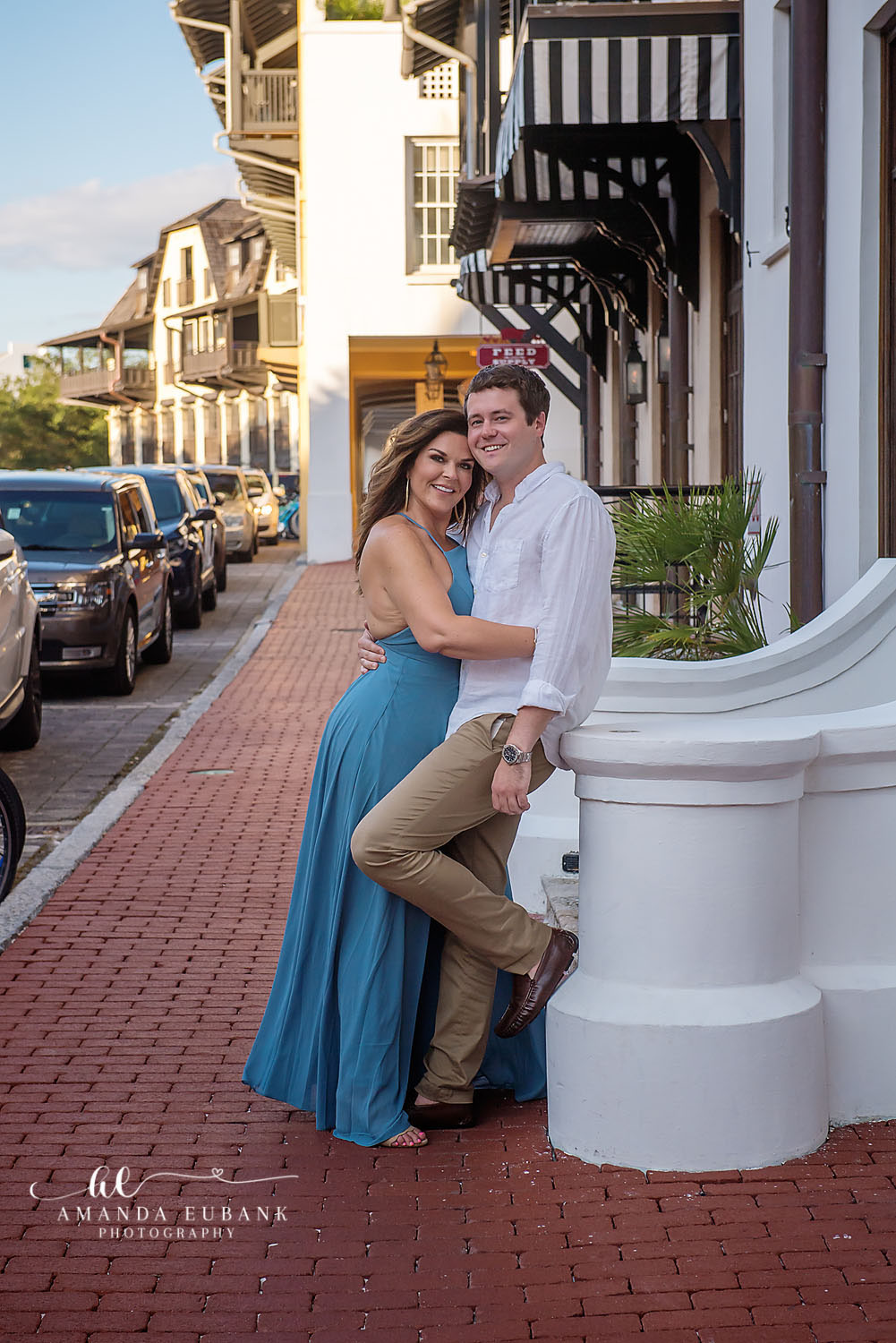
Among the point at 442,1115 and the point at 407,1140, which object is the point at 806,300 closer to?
the point at 442,1115

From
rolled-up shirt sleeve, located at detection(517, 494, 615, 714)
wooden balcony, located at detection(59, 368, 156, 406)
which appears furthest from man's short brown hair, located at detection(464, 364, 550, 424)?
wooden balcony, located at detection(59, 368, 156, 406)

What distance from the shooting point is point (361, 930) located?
421 cm

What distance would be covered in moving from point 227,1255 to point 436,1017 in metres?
0.96

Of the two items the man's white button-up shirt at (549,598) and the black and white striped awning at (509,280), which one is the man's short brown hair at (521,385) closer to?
the man's white button-up shirt at (549,598)

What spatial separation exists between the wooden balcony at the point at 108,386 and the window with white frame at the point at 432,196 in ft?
144

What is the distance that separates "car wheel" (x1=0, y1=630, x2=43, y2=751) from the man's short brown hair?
7506mm

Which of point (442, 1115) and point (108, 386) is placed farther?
point (108, 386)

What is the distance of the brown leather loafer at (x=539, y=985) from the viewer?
427 cm

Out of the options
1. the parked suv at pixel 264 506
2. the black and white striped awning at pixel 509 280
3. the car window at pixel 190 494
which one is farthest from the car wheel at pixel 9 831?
the parked suv at pixel 264 506

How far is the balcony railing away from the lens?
31.0 metres

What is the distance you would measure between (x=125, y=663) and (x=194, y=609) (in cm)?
596

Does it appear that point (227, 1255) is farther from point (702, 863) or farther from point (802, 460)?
point (802, 460)

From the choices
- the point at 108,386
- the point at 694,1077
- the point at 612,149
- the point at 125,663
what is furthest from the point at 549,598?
the point at 108,386

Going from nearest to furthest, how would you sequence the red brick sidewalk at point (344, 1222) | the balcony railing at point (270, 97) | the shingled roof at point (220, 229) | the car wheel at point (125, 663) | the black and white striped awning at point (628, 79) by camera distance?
the red brick sidewalk at point (344, 1222)
the black and white striped awning at point (628, 79)
the car wheel at point (125, 663)
the balcony railing at point (270, 97)
the shingled roof at point (220, 229)
